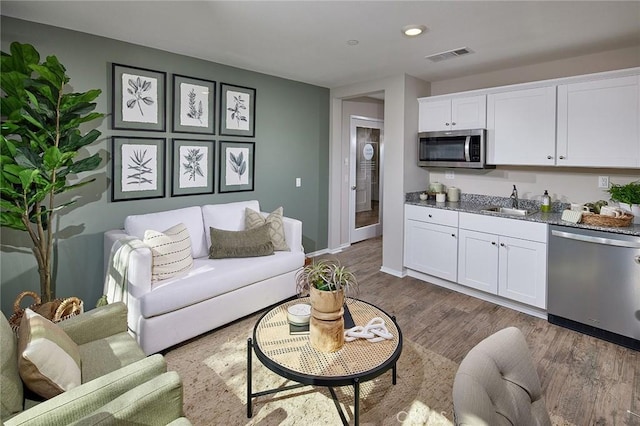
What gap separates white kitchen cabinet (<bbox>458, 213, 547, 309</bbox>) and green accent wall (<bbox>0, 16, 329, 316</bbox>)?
7.41 ft

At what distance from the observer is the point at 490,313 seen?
3441 mm

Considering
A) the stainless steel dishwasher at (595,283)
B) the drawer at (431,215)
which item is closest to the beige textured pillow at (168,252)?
the drawer at (431,215)

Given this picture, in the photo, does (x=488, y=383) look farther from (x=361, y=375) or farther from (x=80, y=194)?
(x=80, y=194)

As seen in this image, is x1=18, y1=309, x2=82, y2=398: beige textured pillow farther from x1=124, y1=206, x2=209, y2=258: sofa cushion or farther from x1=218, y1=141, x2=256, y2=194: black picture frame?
x1=218, y1=141, x2=256, y2=194: black picture frame

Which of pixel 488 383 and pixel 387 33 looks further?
pixel 387 33

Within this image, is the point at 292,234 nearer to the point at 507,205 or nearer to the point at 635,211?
the point at 507,205

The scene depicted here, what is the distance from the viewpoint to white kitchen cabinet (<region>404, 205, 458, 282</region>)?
3904 mm

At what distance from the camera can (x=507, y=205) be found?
4031 mm

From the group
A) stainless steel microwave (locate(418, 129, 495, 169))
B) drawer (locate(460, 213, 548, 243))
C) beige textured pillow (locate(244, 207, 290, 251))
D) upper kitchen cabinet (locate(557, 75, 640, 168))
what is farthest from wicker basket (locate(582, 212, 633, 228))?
beige textured pillow (locate(244, 207, 290, 251))

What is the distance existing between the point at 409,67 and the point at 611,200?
2.31 m

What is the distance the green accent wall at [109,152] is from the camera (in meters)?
2.83

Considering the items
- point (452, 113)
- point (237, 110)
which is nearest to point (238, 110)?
point (237, 110)

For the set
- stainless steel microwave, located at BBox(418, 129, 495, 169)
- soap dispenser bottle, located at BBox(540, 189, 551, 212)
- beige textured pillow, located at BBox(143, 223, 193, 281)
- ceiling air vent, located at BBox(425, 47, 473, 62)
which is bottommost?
beige textured pillow, located at BBox(143, 223, 193, 281)

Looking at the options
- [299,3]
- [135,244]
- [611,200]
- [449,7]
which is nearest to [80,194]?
[135,244]
